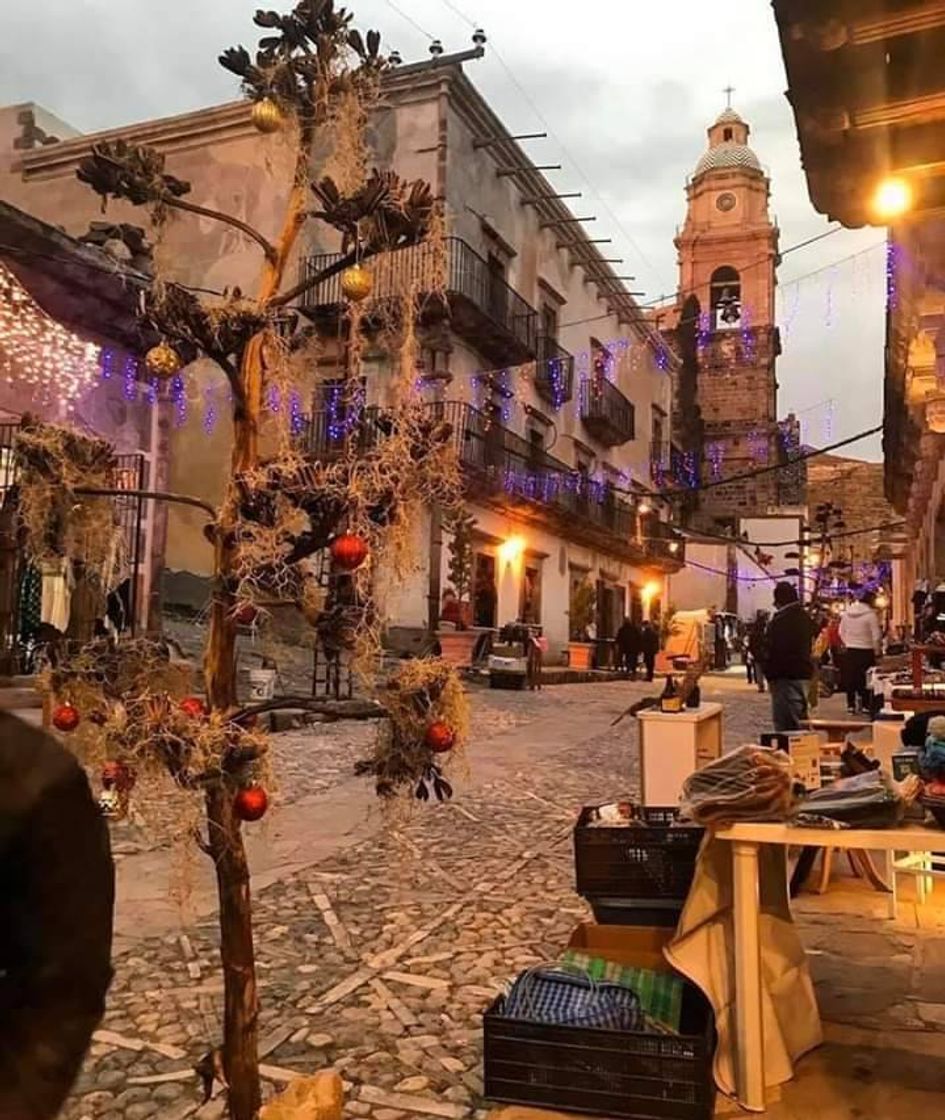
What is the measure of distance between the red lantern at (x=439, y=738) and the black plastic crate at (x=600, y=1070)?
3.10ft

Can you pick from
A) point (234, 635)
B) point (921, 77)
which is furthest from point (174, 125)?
point (234, 635)

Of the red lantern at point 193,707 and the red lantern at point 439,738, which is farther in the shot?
the red lantern at point 439,738

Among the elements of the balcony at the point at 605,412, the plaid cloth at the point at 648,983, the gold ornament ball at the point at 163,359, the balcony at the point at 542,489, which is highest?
the balcony at the point at 605,412

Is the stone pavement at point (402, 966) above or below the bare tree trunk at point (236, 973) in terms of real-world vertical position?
below

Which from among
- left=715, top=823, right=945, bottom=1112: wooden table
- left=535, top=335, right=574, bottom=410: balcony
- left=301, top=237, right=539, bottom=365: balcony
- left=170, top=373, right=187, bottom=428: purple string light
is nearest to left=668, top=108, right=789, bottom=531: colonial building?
left=535, top=335, right=574, bottom=410: balcony

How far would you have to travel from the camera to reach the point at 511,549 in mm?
21141

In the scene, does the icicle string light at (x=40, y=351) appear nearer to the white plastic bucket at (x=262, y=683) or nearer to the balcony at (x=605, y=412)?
the white plastic bucket at (x=262, y=683)

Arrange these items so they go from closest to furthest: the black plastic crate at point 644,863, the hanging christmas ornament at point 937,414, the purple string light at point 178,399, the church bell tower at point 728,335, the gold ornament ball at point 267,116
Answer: the gold ornament ball at point 267,116 → the black plastic crate at point 644,863 → the hanging christmas ornament at point 937,414 → the purple string light at point 178,399 → the church bell tower at point 728,335

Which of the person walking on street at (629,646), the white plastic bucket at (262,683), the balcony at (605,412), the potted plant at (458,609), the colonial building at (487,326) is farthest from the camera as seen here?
the balcony at (605,412)

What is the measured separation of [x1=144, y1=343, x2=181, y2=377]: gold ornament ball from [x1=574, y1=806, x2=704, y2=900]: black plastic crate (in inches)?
77.6

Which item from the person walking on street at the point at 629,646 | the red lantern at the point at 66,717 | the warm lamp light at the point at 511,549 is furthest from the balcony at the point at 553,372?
the red lantern at the point at 66,717

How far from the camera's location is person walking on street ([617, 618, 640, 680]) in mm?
21938

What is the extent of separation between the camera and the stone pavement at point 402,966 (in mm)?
2682

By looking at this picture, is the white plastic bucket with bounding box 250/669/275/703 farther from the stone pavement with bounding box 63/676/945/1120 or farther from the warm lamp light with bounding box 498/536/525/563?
the warm lamp light with bounding box 498/536/525/563
